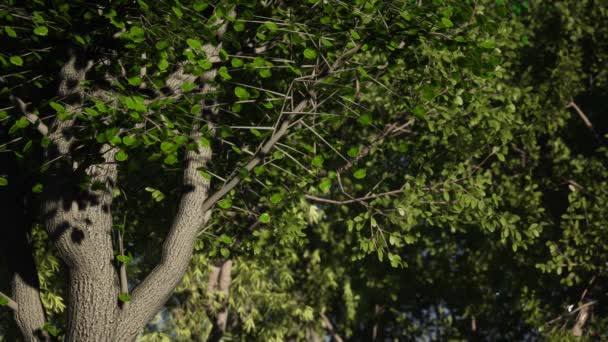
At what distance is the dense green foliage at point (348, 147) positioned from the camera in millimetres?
7492

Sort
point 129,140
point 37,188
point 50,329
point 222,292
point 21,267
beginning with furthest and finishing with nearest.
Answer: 1. point 222,292
2. point 21,267
3. point 50,329
4. point 37,188
5. point 129,140

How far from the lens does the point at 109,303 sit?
7.38 metres

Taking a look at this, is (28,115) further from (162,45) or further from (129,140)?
(162,45)

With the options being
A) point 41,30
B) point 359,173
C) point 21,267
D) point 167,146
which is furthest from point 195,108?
point 21,267

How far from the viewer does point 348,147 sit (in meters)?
13.4

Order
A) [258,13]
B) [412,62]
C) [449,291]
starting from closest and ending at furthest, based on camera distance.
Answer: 1. [412,62]
2. [258,13]
3. [449,291]

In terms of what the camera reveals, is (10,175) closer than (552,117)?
Yes

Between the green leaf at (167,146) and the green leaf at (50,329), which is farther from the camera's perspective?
the green leaf at (50,329)

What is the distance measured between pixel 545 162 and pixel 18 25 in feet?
35.4

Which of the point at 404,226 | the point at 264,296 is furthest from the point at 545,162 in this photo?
the point at 264,296

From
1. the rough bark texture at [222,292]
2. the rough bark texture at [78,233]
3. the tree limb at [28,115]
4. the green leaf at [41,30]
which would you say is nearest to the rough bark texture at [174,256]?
the rough bark texture at [78,233]

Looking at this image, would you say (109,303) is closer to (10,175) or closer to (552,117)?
(10,175)

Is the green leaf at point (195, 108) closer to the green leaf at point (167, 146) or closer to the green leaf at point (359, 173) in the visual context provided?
the green leaf at point (167, 146)

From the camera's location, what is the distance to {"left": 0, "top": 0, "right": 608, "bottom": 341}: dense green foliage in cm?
749
